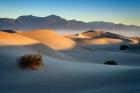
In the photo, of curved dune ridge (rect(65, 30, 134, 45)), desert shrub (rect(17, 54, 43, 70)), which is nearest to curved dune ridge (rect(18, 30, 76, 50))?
desert shrub (rect(17, 54, 43, 70))

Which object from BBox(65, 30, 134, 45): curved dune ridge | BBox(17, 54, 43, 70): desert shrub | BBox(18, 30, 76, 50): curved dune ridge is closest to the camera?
BBox(17, 54, 43, 70): desert shrub

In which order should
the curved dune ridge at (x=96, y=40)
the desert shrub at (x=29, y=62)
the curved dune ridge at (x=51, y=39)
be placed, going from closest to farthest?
the desert shrub at (x=29, y=62) < the curved dune ridge at (x=51, y=39) < the curved dune ridge at (x=96, y=40)

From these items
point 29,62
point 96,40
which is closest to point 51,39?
point 29,62

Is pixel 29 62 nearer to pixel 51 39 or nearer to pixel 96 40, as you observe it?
pixel 51 39

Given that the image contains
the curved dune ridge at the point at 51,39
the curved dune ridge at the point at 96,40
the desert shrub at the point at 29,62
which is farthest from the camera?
the curved dune ridge at the point at 96,40

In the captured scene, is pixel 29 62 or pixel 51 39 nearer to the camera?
pixel 29 62

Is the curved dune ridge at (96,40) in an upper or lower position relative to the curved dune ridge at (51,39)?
lower

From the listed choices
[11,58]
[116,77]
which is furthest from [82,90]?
[11,58]

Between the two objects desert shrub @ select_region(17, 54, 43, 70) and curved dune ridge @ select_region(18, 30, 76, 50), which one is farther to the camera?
curved dune ridge @ select_region(18, 30, 76, 50)

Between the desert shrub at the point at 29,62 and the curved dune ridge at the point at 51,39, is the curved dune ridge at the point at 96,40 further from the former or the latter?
the desert shrub at the point at 29,62

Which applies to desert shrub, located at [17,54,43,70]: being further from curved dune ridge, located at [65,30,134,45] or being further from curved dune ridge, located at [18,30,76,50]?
curved dune ridge, located at [65,30,134,45]

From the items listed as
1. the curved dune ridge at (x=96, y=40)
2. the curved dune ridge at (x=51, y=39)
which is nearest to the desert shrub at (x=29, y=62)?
the curved dune ridge at (x=51, y=39)

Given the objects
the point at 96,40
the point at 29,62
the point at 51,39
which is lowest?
the point at 96,40

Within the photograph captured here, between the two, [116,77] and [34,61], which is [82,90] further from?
[34,61]
